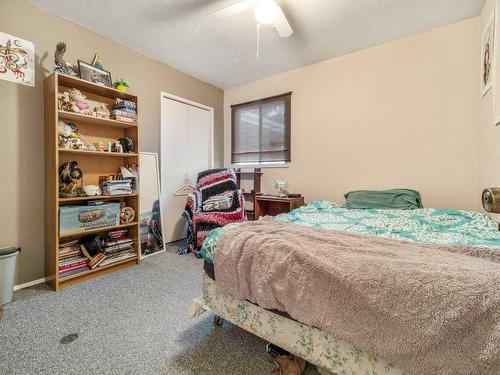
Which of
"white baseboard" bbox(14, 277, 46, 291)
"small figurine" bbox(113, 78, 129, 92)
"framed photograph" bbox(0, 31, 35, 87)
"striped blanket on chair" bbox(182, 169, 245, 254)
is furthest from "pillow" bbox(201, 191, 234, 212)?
"framed photograph" bbox(0, 31, 35, 87)

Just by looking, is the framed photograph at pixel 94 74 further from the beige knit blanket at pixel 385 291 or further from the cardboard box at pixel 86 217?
the beige knit blanket at pixel 385 291

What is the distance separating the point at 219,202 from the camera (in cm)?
304

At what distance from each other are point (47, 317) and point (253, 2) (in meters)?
2.76

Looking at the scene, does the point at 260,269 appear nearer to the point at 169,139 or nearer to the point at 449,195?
the point at 449,195

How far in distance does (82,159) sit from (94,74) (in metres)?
0.86

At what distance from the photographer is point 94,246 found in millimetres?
2316

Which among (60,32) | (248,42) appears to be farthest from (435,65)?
(60,32)

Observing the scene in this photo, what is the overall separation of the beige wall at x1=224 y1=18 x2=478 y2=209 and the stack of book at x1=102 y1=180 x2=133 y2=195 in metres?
2.12

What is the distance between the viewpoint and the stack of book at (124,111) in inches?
96.1

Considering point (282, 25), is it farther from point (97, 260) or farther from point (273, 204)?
point (97, 260)

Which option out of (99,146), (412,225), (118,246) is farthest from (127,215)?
(412,225)

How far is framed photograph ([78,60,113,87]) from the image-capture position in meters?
2.22

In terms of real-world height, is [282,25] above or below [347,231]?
above

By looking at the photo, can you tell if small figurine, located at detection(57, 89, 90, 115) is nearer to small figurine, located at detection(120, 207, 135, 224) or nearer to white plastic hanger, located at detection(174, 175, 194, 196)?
small figurine, located at detection(120, 207, 135, 224)
